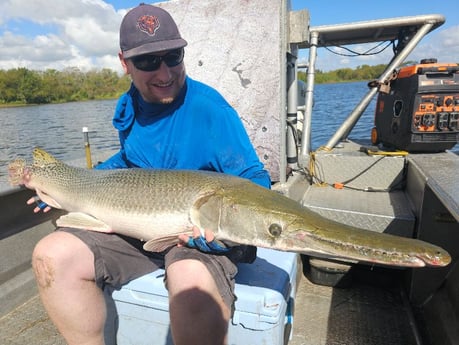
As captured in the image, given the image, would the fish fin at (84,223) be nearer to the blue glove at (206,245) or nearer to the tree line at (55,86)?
the blue glove at (206,245)

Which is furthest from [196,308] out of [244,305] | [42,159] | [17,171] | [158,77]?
[17,171]

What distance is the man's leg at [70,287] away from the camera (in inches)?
76.7

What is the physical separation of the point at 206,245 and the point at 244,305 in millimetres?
397

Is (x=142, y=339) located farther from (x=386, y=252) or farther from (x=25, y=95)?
(x=25, y=95)

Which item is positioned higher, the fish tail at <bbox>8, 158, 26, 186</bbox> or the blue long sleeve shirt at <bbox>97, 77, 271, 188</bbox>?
the blue long sleeve shirt at <bbox>97, 77, 271, 188</bbox>

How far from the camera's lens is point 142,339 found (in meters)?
2.21

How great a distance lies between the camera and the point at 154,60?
2252 mm

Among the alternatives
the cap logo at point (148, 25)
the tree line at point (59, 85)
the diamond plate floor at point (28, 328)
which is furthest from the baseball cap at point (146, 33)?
the tree line at point (59, 85)

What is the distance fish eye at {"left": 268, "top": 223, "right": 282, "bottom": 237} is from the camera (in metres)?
1.70

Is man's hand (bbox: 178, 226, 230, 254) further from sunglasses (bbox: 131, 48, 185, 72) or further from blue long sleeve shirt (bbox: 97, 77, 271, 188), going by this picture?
sunglasses (bbox: 131, 48, 185, 72)

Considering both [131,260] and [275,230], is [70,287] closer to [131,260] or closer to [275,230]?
[131,260]

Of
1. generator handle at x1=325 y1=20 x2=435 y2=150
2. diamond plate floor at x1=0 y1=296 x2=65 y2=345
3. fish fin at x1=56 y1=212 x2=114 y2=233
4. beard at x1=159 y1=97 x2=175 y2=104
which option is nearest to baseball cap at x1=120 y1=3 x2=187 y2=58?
beard at x1=159 y1=97 x2=175 y2=104

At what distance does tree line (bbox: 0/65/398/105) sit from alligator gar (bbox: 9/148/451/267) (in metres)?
53.0

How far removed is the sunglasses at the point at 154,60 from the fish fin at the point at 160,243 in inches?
44.3
